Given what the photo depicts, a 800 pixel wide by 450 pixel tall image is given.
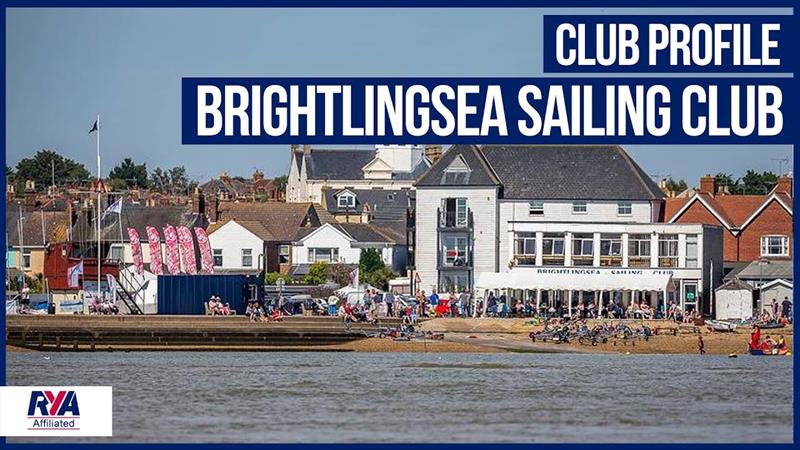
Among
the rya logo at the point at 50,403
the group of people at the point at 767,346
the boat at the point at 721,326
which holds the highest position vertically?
the rya logo at the point at 50,403

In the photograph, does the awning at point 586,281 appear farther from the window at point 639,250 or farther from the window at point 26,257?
the window at point 26,257

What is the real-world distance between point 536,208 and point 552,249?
240 inches

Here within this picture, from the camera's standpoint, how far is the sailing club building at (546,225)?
76.9 metres

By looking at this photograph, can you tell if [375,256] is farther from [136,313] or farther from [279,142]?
[279,142]

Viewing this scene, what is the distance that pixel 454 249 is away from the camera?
83562 millimetres

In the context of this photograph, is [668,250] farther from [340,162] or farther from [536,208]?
[340,162]

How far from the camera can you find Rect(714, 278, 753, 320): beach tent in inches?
2894

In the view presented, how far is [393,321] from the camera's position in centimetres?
6506

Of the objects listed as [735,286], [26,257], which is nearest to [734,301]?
[735,286]

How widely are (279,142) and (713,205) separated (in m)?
52.7

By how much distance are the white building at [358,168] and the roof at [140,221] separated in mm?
30597

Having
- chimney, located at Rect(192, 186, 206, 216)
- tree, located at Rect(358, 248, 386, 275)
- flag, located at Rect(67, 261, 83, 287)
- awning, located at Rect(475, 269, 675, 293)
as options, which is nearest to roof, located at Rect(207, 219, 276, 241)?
chimney, located at Rect(192, 186, 206, 216)

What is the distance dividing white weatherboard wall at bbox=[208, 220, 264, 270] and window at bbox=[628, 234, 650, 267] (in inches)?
888

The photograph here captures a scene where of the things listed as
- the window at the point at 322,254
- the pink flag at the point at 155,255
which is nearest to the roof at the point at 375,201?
the window at the point at 322,254
